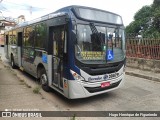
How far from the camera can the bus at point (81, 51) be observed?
200 inches

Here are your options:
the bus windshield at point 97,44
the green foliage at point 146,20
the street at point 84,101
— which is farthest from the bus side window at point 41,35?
the green foliage at point 146,20

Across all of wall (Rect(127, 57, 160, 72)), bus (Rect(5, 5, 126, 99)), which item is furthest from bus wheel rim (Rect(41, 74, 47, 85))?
wall (Rect(127, 57, 160, 72))

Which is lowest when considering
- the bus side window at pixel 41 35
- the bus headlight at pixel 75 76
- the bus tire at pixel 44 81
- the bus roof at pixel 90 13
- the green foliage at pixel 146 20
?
the bus tire at pixel 44 81

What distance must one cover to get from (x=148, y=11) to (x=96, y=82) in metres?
19.4

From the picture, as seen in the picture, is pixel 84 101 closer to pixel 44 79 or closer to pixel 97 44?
pixel 44 79

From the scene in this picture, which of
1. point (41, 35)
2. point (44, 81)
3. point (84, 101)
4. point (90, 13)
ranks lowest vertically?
point (84, 101)

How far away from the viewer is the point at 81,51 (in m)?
5.15

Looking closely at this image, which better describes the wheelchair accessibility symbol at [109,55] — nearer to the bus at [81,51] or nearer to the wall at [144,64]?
the bus at [81,51]

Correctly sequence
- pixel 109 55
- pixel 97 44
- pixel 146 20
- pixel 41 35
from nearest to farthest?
pixel 97 44 → pixel 109 55 → pixel 41 35 → pixel 146 20

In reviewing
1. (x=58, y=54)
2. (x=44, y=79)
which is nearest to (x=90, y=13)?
(x=58, y=54)

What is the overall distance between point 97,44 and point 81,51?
1.87ft

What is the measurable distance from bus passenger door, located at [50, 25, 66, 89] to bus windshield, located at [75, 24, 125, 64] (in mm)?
546

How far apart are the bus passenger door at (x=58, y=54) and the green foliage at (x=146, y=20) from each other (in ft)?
47.2

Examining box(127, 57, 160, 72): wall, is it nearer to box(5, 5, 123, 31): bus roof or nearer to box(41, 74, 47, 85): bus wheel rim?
box(5, 5, 123, 31): bus roof
